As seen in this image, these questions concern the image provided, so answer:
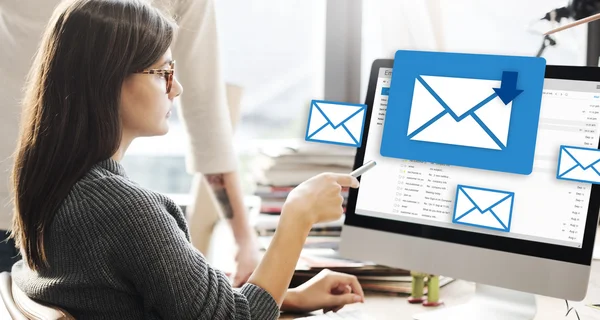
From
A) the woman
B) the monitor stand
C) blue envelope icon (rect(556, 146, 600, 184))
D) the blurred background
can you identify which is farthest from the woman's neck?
the blurred background

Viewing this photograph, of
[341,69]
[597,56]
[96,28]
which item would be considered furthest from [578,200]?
[341,69]

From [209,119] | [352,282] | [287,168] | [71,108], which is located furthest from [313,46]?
[71,108]

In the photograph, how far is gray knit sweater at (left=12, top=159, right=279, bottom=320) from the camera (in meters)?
0.84

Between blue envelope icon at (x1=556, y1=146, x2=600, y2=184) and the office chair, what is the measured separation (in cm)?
79

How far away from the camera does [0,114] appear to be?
128cm

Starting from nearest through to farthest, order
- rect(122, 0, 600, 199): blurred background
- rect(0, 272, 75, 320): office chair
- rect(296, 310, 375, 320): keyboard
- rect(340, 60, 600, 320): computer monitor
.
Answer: rect(0, 272, 75, 320): office chair, rect(340, 60, 600, 320): computer monitor, rect(296, 310, 375, 320): keyboard, rect(122, 0, 600, 199): blurred background

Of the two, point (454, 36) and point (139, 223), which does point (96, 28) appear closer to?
point (139, 223)

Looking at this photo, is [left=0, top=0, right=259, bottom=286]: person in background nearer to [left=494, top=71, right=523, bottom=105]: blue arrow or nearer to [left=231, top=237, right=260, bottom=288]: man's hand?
[left=231, top=237, right=260, bottom=288]: man's hand

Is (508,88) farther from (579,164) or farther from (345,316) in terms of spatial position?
(345,316)

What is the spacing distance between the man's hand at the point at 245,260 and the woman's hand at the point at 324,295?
0.28 metres

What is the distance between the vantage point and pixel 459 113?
1.09m

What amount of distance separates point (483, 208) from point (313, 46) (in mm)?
1261

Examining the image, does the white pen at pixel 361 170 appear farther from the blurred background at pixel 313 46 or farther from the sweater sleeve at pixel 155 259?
the blurred background at pixel 313 46

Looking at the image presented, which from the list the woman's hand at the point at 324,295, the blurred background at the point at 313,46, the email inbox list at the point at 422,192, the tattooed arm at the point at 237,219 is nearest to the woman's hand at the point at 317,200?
the email inbox list at the point at 422,192
